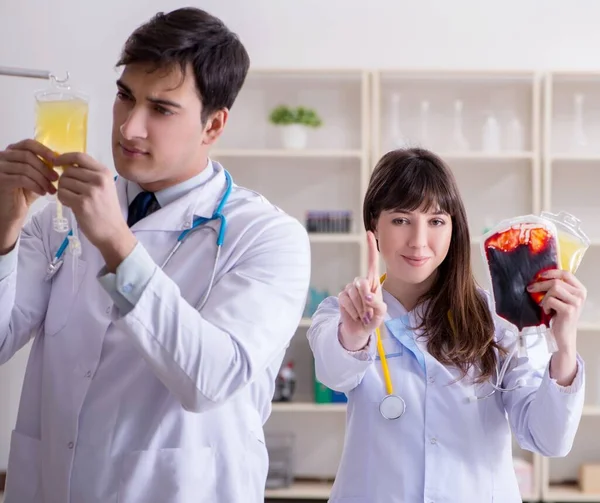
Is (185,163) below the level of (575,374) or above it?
above

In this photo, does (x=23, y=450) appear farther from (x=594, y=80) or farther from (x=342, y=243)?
(x=594, y=80)

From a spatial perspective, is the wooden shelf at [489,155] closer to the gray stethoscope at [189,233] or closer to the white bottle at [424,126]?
the white bottle at [424,126]

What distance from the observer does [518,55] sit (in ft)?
15.1

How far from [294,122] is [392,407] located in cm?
281

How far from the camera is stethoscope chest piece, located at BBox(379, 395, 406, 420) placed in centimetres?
178

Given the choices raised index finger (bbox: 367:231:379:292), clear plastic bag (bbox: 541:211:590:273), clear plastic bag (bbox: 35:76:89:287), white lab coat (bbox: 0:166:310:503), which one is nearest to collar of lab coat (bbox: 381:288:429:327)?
raised index finger (bbox: 367:231:379:292)

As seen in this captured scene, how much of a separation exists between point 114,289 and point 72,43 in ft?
12.1

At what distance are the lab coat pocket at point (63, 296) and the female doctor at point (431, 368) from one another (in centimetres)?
49

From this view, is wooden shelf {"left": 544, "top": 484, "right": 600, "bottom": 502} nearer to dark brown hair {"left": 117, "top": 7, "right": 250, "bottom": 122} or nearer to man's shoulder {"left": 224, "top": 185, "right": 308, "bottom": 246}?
man's shoulder {"left": 224, "top": 185, "right": 308, "bottom": 246}

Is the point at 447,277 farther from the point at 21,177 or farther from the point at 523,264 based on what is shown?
the point at 21,177

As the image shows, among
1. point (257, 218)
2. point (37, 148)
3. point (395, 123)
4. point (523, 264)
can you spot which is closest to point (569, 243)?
point (523, 264)

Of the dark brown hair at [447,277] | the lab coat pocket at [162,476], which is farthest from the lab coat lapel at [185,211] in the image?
the dark brown hair at [447,277]

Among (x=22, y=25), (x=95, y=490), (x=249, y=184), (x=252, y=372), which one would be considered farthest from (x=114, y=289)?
(x=22, y=25)

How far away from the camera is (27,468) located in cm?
147
